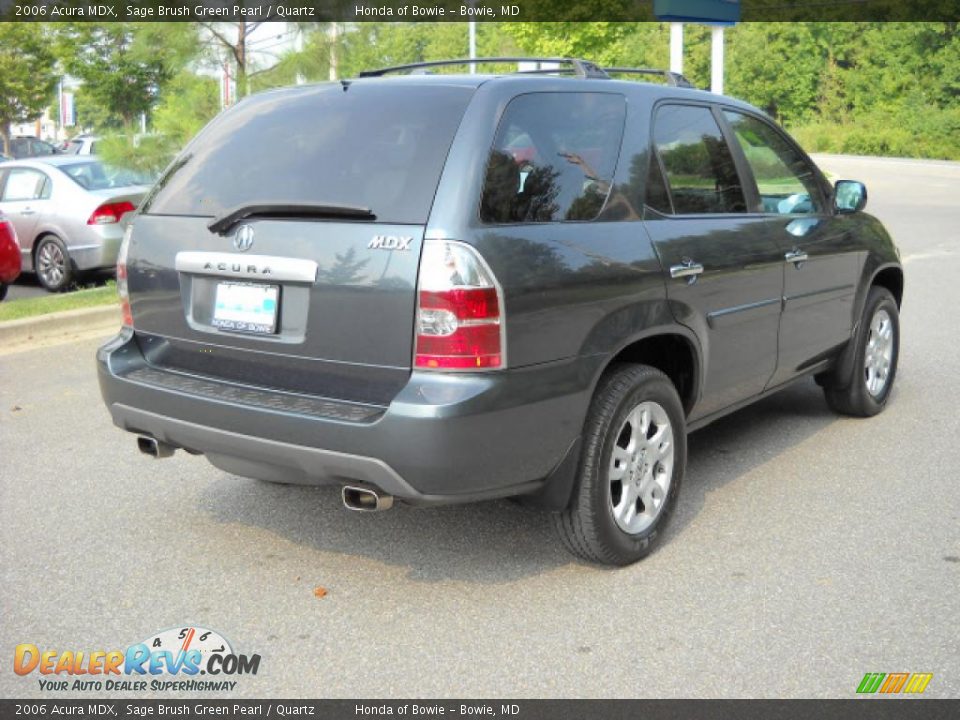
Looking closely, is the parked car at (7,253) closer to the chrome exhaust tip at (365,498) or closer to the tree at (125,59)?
the tree at (125,59)

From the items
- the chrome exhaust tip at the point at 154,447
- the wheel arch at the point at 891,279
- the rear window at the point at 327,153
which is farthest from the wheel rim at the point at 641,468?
the wheel arch at the point at 891,279

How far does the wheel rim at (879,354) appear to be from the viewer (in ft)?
20.8

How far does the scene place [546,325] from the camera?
3.72 meters

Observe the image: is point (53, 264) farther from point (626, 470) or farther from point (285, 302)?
point (626, 470)

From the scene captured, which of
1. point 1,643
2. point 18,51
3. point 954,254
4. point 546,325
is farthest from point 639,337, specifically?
point 18,51

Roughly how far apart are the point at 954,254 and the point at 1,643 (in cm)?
1393

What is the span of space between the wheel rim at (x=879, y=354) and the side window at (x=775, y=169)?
3.31 ft

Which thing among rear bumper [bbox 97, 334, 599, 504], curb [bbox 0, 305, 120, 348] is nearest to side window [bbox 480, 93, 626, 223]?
rear bumper [bbox 97, 334, 599, 504]

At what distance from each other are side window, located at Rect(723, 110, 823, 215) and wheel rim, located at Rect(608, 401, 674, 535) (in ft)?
4.70

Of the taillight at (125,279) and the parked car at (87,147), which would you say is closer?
the taillight at (125,279)

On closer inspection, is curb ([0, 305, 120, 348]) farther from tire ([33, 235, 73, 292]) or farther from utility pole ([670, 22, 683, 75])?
utility pole ([670, 22, 683, 75])

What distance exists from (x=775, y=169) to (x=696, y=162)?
882 millimetres

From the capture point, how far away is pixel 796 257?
17.5 ft

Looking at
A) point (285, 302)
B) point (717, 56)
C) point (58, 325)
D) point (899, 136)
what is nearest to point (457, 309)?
point (285, 302)
